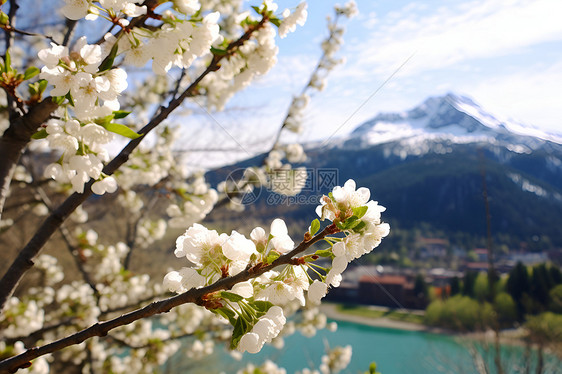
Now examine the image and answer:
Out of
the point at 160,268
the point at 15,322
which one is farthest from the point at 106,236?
the point at 15,322

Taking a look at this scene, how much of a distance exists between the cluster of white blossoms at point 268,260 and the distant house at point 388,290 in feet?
44.2

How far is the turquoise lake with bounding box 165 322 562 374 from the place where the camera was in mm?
8766

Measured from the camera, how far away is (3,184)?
954 mm

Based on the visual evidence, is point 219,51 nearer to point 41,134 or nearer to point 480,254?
point 41,134

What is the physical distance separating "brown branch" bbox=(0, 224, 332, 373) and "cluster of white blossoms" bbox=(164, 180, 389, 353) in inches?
0.6

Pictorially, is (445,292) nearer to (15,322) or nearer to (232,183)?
(232,183)

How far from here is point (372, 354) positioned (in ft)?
39.6

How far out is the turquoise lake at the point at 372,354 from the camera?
877 centimetres

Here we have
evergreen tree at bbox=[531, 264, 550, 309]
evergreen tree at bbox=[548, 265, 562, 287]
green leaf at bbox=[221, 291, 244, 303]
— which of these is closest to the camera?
green leaf at bbox=[221, 291, 244, 303]

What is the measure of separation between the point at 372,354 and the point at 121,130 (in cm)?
1307

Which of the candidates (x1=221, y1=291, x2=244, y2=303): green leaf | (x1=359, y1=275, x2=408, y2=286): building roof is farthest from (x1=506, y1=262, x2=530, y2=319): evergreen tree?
(x1=221, y1=291, x2=244, y2=303): green leaf

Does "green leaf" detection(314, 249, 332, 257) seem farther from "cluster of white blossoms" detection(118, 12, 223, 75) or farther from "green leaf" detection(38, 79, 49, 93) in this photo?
"green leaf" detection(38, 79, 49, 93)

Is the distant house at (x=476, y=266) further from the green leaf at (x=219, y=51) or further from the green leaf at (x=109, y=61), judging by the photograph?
the green leaf at (x=109, y=61)

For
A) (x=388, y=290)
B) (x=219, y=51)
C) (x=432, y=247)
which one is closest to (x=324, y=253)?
(x=219, y=51)
